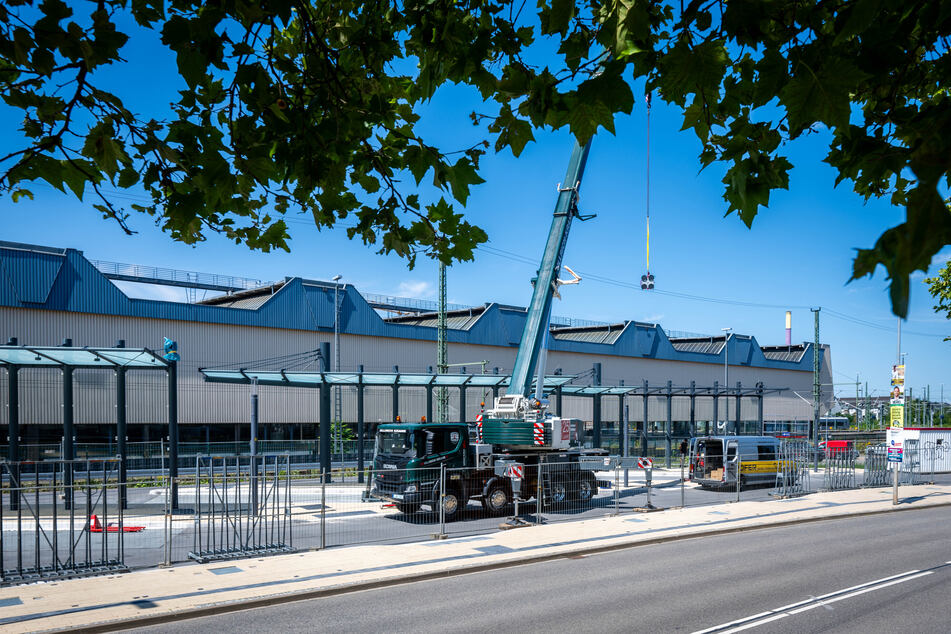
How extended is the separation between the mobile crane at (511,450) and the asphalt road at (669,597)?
4.80 meters

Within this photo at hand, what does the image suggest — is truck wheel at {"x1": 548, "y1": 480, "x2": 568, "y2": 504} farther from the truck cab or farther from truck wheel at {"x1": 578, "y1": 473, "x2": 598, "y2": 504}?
the truck cab

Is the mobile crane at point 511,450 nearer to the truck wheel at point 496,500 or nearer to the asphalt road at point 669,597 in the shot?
the truck wheel at point 496,500

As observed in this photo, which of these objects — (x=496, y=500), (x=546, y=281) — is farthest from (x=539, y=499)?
(x=546, y=281)

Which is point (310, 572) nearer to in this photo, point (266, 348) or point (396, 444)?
point (396, 444)

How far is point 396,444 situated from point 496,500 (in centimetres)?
302

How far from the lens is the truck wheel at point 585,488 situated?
20.4m

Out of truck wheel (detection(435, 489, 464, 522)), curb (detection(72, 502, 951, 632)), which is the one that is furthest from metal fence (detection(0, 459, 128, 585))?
truck wheel (detection(435, 489, 464, 522))

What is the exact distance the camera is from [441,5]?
15.1 ft

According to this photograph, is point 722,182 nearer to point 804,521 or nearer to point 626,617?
point 626,617

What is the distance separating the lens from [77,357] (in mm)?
19641

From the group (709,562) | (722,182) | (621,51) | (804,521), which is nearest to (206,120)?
(621,51)

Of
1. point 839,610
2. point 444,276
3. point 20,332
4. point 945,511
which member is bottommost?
point 945,511

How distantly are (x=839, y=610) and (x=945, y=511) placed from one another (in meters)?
14.6

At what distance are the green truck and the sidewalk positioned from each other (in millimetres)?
1705
